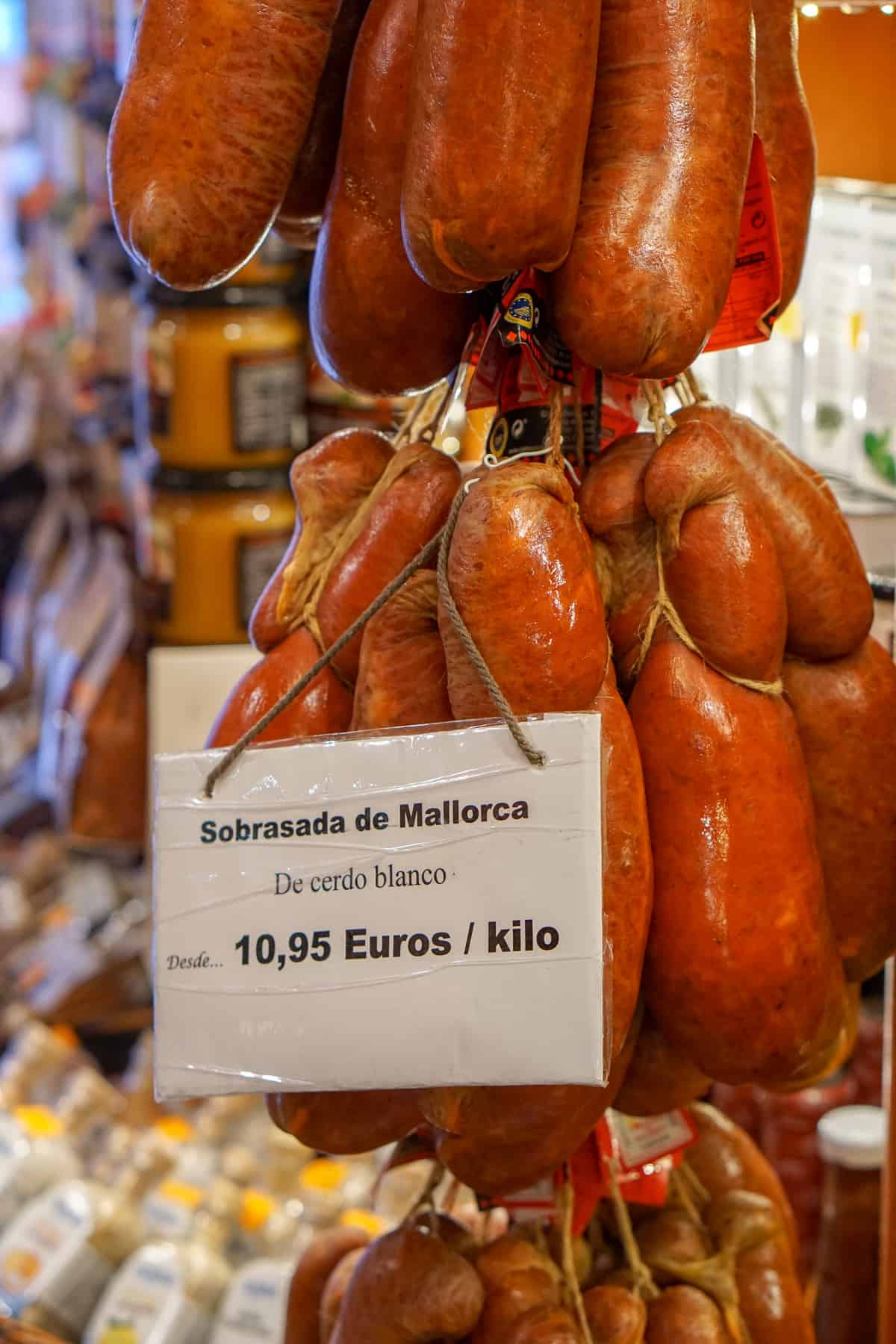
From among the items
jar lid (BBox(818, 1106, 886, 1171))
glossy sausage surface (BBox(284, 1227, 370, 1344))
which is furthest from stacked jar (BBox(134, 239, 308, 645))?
glossy sausage surface (BBox(284, 1227, 370, 1344))

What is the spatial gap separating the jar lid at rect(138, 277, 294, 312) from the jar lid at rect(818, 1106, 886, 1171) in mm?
1661

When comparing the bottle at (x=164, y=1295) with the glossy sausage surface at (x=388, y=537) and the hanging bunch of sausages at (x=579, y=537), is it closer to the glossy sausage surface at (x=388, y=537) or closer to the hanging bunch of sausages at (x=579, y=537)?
the hanging bunch of sausages at (x=579, y=537)

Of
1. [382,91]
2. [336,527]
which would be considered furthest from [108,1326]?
[382,91]

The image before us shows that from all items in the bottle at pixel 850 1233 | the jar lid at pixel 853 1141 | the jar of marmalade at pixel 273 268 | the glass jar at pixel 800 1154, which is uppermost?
the jar of marmalade at pixel 273 268

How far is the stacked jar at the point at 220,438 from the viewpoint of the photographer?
270cm

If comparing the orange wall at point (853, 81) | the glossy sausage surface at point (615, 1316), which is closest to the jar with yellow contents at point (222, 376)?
the orange wall at point (853, 81)

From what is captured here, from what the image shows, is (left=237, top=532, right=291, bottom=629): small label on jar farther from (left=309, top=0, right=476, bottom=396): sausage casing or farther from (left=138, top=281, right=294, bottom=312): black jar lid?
(left=309, top=0, right=476, bottom=396): sausage casing

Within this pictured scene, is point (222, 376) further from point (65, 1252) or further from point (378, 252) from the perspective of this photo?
point (378, 252)

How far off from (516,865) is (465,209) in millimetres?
394

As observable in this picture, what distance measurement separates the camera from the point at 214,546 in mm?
2756

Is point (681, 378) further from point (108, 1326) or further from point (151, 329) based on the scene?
point (151, 329)

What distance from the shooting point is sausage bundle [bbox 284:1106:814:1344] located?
45.3 inches

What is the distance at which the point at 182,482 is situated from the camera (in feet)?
9.02

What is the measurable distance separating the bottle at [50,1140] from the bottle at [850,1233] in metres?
1.16
